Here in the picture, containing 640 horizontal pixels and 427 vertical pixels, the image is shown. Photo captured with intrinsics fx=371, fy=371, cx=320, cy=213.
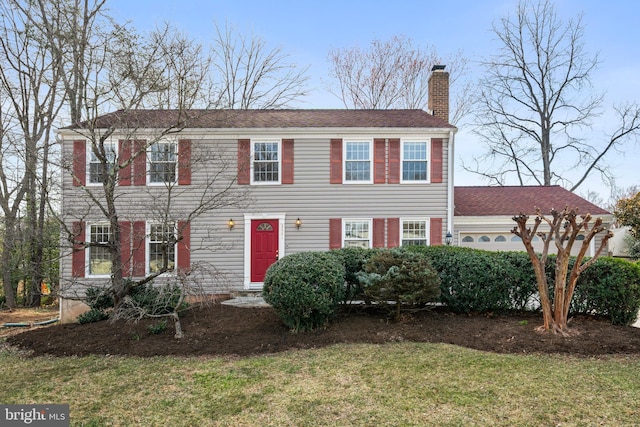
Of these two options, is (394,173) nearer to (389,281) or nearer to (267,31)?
(389,281)

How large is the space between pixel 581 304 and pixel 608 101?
18.6 metres

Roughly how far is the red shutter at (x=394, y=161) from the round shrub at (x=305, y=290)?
493 cm

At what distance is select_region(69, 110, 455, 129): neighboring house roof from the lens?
10164mm

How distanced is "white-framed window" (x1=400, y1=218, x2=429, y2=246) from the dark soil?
353 centimetres

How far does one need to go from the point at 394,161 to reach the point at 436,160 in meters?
1.21

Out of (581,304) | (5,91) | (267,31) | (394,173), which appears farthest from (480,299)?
(5,91)

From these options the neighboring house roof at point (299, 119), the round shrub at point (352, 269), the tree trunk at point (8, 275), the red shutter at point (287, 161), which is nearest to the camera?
the round shrub at point (352, 269)

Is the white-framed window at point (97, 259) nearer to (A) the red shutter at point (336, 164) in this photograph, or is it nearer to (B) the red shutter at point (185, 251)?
(B) the red shutter at point (185, 251)

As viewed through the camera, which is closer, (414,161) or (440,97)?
(414,161)

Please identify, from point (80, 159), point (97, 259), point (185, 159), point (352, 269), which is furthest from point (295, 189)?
point (80, 159)

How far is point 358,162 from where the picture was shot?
10820mm

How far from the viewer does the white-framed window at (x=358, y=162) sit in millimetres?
10805

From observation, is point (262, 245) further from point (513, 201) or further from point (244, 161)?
point (513, 201)

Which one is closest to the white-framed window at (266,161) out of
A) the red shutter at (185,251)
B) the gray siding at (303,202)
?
the gray siding at (303,202)
